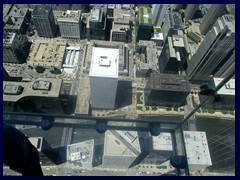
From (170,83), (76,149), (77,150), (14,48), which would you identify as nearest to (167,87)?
(170,83)

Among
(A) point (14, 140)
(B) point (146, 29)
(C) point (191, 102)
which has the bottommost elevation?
(C) point (191, 102)

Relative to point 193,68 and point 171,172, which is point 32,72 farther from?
point 171,172

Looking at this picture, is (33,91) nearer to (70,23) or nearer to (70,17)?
(70,23)

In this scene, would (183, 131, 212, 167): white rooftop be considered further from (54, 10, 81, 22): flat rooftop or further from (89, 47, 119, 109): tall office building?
(54, 10, 81, 22): flat rooftop

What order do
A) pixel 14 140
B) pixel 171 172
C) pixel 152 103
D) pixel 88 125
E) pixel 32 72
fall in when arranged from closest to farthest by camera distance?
pixel 14 140
pixel 171 172
pixel 88 125
pixel 152 103
pixel 32 72

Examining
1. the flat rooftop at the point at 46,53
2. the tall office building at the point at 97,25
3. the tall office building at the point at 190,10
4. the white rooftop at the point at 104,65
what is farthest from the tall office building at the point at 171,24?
the flat rooftop at the point at 46,53

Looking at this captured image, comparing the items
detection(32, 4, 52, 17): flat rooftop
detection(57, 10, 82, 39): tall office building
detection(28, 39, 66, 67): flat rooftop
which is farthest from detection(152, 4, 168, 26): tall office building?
detection(32, 4, 52, 17): flat rooftop

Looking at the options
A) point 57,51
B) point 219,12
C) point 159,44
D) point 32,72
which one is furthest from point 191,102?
point 32,72
